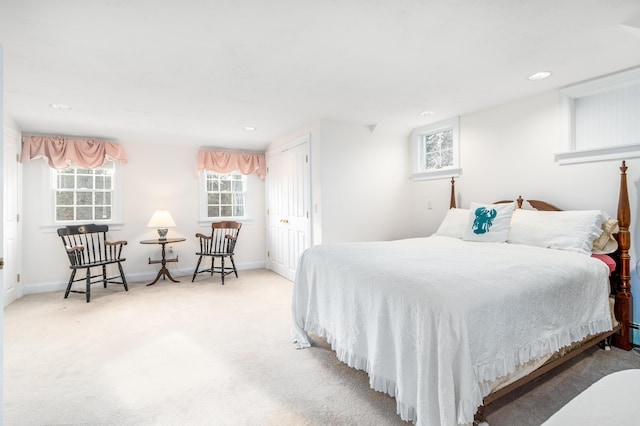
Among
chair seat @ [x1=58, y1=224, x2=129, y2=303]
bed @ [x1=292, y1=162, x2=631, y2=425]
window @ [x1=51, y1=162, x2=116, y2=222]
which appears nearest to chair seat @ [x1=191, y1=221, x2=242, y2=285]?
chair seat @ [x1=58, y1=224, x2=129, y2=303]

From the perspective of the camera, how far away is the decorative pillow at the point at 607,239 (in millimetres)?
2508

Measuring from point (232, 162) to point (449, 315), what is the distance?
4693 mm

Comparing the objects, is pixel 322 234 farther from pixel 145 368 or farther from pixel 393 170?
pixel 145 368

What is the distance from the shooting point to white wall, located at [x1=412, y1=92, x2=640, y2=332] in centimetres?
270

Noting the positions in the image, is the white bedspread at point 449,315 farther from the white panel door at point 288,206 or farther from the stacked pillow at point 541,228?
the white panel door at point 288,206

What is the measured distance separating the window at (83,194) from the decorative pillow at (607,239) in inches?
227

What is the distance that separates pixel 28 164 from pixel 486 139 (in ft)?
19.3

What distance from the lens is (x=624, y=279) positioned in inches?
97.6

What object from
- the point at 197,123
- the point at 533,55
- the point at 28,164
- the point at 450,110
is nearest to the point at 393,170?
the point at 450,110

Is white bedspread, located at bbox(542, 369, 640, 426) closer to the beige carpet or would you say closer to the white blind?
the beige carpet

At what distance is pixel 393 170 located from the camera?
15.0 ft

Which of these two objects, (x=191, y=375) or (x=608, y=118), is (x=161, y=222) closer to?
(x=191, y=375)

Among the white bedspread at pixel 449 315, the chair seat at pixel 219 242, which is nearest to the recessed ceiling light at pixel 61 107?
the chair seat at pixel 219 242

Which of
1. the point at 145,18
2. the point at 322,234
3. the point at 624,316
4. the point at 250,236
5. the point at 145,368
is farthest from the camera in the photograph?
the point at 250,236
